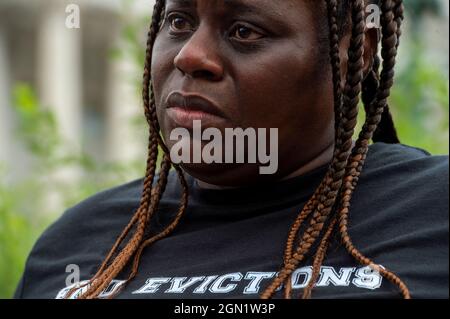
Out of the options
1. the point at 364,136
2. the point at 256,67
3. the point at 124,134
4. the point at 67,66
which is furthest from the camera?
the point at 67,66

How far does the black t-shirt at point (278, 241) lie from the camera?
1927 millimetres

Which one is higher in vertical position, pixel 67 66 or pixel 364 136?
pixel 67 66

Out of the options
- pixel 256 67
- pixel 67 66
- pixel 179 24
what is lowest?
pixel 256 67

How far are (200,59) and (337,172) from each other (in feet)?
1.44

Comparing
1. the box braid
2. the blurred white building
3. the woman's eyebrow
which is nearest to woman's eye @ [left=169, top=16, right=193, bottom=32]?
the woman's eyebrow

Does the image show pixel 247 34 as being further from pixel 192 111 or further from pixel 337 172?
pixel 337 172

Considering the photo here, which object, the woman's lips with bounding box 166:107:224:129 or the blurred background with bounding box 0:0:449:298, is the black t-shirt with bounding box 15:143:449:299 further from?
the blurred background with bounding box 0:0:449:298

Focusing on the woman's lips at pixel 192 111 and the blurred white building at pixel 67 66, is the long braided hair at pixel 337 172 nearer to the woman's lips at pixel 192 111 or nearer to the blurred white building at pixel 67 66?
the woman's lips at pixel 192 111

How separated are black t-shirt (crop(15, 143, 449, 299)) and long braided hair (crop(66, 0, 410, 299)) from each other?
0.08 ft

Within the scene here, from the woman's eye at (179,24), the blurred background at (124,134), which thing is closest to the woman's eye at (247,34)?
the woman's eye at (179,24)

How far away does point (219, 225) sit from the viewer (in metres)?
2.28

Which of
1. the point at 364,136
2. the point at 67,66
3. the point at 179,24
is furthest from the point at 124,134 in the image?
the point at 67,66

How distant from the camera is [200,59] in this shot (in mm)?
2057
